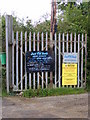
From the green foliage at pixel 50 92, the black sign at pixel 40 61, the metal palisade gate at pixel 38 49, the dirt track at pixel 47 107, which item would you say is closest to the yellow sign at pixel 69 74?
the metal palisade gate at pixel 38 49

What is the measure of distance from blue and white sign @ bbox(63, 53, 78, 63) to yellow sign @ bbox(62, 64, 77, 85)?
15 centimetres

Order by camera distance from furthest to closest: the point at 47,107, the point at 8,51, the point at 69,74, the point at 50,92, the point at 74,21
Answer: the point at 74,21 < the point at 69,74 < the point at 8,51 < the point at 50,92 < the point at 47,107

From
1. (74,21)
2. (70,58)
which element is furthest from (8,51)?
(74,21)

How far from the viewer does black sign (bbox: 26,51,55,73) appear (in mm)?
8422

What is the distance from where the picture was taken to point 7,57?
826 cm

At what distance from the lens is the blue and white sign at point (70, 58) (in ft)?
28.4

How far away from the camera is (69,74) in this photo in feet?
28.6

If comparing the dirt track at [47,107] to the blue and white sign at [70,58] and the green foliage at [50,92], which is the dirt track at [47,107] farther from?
the blue and white sign at [70,58]

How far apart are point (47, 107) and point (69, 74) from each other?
2.46m

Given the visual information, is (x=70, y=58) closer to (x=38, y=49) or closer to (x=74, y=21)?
(x=38, y=49)

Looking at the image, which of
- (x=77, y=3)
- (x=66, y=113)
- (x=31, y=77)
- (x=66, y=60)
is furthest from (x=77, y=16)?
(x=66, y=113)

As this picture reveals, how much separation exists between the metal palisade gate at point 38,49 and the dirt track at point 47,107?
84cm

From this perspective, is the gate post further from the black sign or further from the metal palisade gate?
the black sign

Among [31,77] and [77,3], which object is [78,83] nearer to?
[31,77]
